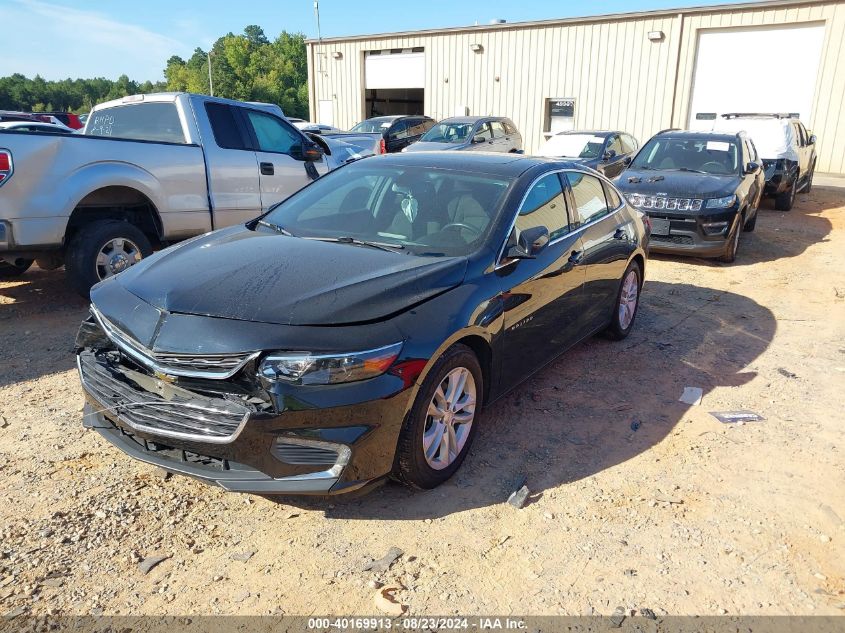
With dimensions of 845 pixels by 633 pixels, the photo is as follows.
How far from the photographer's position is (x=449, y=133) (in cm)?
1658

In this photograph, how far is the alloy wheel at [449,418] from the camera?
3.25 m

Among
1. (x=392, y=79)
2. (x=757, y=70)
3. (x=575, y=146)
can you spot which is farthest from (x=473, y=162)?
(x=392, y=79)

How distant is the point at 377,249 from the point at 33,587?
226cm

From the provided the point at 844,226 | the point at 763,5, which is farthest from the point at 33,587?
the point at 763,5

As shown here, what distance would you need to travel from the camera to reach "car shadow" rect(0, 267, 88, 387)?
488 centimetres

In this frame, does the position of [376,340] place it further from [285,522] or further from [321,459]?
[285,522]

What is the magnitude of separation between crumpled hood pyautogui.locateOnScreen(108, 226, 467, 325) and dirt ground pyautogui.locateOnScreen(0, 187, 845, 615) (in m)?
1.00

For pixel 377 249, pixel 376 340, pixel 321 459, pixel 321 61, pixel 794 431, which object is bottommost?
pixel 794 431

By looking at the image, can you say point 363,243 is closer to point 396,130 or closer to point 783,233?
point 783,233

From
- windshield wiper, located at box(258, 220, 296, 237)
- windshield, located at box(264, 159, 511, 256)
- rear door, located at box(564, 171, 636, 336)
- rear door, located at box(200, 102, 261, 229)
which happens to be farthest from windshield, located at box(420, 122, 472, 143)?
windshield wiper, located at box(258, 220, 296, 237)

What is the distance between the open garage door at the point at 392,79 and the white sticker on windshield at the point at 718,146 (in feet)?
61.8

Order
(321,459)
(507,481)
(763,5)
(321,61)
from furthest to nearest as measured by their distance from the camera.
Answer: (321,61) → (763,5) → (507,481) → (321,459)

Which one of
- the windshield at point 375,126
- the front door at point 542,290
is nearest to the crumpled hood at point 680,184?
the front door at point 542,290

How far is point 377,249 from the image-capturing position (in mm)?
3709
